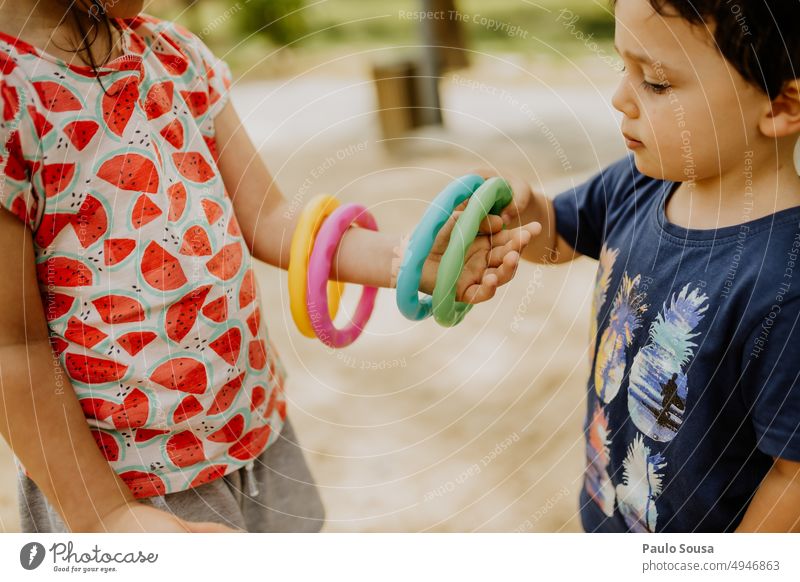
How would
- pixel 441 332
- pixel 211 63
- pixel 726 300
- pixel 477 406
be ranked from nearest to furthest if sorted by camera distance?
pixel 726 300 → pixel 211 63 → pixel 477 406 → pixel 441 332

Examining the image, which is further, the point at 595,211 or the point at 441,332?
the point at 441,332

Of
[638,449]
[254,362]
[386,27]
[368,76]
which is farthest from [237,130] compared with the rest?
[368,76]

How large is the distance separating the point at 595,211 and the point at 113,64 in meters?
0.41

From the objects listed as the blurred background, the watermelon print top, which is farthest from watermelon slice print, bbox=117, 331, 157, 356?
the blurred background

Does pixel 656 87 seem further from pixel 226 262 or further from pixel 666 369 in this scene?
pixel 226 262

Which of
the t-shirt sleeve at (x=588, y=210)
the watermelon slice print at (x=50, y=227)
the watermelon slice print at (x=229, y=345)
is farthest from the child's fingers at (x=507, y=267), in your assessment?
the watermelon slice print at (x=50, y=227)

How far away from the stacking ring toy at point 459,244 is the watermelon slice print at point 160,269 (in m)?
0.20

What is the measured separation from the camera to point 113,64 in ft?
1.75

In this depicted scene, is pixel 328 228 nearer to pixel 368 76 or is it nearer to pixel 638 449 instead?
pixel 638 449

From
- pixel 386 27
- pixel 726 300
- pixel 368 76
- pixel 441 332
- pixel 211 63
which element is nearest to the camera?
Result: pixel 726 300

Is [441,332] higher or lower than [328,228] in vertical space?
lower

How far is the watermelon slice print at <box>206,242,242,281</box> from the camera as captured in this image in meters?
0.58

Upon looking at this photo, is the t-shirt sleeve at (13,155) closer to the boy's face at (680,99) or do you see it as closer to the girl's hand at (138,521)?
the girl's hand at (138,521)
